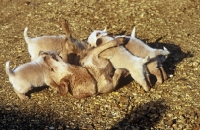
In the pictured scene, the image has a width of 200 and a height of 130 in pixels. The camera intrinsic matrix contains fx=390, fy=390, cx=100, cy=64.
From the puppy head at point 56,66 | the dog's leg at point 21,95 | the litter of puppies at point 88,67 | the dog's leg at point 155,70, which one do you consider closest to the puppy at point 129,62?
the litter of puppies at point 88,67

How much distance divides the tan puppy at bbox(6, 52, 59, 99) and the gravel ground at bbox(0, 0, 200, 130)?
0.66 feet

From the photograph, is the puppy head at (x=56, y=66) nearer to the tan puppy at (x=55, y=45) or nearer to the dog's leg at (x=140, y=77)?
the tan puppy at (x=55, y=45)

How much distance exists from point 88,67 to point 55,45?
59 cm

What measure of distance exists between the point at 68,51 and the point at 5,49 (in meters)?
1.49

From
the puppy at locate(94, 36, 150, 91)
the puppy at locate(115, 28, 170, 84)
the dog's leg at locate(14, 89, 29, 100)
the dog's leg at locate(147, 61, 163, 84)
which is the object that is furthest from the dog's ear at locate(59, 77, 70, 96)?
the dog's leg at locate(147, 61, 163, 84)

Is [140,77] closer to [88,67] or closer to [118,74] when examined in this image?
[118,74]

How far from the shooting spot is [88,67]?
4.70m

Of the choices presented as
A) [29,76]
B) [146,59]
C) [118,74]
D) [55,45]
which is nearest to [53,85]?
[29,76]

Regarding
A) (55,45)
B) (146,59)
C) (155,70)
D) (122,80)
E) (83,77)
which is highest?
(55,45)

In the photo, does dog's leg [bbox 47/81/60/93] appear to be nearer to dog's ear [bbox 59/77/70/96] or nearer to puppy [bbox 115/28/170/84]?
dog's ear [bbox 59/77/70/96]

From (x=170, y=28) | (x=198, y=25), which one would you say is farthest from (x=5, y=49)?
(x=198, y=25)

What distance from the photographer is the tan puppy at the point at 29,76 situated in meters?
4.45

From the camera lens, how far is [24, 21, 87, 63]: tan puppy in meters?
4.93

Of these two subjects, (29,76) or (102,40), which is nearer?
(29,76)
